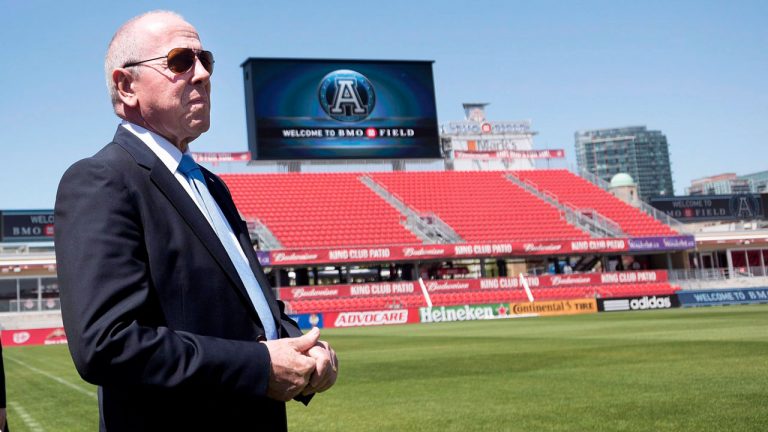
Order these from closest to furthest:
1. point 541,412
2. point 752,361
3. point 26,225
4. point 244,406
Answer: point 244,406
point 541,412
point 752,361
point 26,225

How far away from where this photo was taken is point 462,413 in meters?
9.21

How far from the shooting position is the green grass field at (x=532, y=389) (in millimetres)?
8367

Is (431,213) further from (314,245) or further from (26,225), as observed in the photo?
(26,225)

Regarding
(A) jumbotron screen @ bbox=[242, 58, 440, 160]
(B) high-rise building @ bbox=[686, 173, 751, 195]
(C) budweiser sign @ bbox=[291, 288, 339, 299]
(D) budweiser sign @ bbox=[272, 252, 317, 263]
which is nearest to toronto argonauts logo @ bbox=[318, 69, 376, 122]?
(A) jumbotron screen @ bbox=[242, 58, 440, 160]

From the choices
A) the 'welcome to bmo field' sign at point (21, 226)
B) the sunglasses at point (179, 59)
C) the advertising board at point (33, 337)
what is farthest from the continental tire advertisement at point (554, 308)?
the sunglasses at point (179, 59)

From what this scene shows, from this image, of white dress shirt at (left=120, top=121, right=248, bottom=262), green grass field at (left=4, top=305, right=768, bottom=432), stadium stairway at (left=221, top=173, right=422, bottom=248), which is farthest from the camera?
stadium stairway at (left=221, top=173, right=422, bottom=248)

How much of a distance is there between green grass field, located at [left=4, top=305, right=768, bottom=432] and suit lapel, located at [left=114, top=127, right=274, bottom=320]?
5.95m

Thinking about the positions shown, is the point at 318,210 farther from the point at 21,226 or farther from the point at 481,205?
the point at 21,226

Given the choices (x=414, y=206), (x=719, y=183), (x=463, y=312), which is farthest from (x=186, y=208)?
(x=719, y=183)

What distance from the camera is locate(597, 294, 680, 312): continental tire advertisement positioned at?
4025cm

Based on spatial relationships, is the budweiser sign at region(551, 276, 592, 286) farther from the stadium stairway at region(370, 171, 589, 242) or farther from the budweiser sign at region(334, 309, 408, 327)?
the budweiser sign at region(334, 309, 408, 327)

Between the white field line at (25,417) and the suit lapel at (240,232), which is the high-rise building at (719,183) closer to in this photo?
the white field line at (25,417)

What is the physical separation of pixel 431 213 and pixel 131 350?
161 ft

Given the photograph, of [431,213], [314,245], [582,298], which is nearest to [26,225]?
[314,245]
